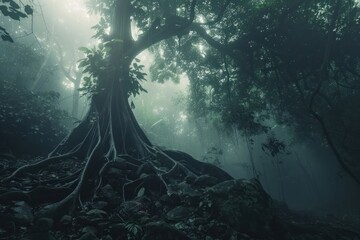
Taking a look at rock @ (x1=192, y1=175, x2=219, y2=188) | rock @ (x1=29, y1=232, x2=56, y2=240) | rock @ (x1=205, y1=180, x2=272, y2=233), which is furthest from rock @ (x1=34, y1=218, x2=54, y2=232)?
rock @ (x1=192, y1=175, x2=219, y2=188)

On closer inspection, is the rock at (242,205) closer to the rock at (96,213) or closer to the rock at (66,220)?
the rock at (96,213)

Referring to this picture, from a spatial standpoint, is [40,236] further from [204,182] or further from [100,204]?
[204,182]

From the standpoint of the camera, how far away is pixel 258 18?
33.2ft

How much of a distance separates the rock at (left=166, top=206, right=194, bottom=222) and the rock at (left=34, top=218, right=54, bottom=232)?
165cm

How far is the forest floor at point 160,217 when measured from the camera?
363 cm

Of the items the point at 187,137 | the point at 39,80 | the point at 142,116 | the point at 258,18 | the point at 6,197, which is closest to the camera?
the point at 6,197

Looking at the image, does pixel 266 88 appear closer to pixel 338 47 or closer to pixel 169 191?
pixel 338 47

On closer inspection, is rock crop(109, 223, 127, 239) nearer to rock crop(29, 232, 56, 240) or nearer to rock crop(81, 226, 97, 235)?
rock crop(81, 226, 97, 235)

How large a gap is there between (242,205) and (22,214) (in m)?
3.10

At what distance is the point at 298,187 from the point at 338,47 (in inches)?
1071

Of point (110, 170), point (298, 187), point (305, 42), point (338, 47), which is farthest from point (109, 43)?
point (298, 187)

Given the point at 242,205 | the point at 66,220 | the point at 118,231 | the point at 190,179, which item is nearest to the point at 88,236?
the point at 118,231

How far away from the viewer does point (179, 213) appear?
14.6 feet

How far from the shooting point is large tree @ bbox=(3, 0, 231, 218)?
5.51 m
